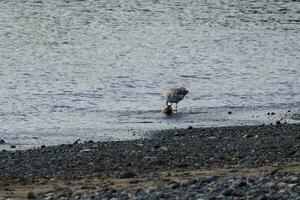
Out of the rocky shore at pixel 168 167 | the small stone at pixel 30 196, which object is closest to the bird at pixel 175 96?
the rocky shore at pixel 168 167

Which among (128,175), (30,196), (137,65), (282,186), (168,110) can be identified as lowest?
(137,65)

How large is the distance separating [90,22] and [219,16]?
5.72 meters

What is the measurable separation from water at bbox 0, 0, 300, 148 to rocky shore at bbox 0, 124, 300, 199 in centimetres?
215

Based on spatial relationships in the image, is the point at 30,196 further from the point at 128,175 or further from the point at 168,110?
the point at 168,110

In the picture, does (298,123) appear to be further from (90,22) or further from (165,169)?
(90,22)

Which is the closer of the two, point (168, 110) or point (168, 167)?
point (168, 167)

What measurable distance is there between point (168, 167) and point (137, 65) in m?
16.2

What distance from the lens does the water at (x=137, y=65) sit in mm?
23172

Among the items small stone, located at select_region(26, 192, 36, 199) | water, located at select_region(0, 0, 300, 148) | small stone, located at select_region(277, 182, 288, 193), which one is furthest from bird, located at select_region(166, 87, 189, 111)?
small stone, located at select_region(277, 182, 288, 193)

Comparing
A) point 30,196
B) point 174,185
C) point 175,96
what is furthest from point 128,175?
point 175,96

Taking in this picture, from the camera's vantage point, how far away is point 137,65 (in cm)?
3200

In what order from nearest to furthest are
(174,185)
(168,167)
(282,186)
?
1. (282,186)
2. (174,185)
3. (168,167)

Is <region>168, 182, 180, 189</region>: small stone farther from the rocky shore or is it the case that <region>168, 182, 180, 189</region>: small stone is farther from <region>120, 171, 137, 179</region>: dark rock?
<region>120, 171, 137, 179</region>: dark rock

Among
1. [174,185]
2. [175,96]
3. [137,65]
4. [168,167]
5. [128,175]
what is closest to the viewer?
[174,185]
